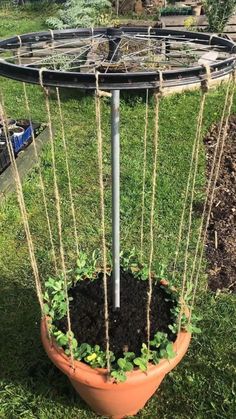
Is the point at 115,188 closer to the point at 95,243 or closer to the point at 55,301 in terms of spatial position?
the point at 55,301

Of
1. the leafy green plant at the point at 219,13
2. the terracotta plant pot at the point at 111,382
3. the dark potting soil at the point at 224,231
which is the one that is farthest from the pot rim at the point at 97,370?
the leafy green plant at the point at 219,13

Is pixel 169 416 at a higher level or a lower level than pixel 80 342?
lower

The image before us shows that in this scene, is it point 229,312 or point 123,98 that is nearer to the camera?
point 229,312

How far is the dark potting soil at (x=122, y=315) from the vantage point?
2174 mm

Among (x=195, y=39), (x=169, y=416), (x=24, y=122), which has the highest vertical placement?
(x=195, y=39)

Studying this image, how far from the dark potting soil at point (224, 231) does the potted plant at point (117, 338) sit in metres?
0.94

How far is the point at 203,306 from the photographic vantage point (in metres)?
3.03

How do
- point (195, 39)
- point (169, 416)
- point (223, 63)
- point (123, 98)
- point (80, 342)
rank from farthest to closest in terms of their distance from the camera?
point (123, 98), point (169, 416), point (80, 342), point (195, 39), point (223, 63)

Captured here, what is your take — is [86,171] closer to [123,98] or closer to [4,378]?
[123,98]

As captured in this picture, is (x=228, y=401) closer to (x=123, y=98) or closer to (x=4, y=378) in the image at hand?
(x=4, y=378)

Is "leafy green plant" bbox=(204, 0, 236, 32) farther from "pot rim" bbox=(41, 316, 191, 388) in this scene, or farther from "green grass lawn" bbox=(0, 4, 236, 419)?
"pot rim" bbox=(41, 316, 191, 388)

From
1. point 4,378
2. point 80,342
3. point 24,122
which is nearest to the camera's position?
point 80,342

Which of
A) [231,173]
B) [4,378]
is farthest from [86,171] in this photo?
[4,378]

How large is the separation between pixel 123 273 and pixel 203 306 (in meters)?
0.80
